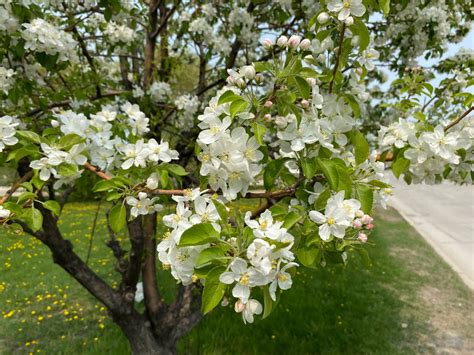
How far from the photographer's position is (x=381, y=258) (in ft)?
25.1

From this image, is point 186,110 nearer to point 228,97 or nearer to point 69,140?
point 69,140

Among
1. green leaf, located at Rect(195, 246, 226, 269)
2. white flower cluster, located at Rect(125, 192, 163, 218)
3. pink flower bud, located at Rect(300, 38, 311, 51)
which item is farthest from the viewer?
white flower cluster, located at Rect(125, 192, 163, 218)

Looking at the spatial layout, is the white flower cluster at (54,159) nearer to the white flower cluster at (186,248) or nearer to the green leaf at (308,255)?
the white flower cluster at (186,248)

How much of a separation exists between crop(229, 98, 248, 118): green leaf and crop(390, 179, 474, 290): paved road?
6556mm

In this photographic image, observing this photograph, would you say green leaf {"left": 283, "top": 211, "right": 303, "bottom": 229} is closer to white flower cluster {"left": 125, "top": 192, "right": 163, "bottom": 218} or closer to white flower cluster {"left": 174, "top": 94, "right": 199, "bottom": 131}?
white flower cluster {"left": 125, "top": 192, "right": 163, "bottom": 218}

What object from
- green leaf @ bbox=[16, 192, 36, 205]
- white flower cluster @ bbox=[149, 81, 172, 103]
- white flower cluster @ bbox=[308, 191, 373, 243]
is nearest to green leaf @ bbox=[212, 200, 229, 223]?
white flower cluster @ bbox=[308, 191, 373, 243]

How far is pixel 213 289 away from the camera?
3.06 feet

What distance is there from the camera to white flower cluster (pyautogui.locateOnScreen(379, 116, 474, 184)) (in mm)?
1435

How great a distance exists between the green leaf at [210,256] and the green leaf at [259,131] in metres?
0.33

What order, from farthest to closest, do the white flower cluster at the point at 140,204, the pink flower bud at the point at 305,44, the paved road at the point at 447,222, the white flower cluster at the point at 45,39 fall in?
the paved road at the point at 447,222, the white flower cluster at the point at 45,39, the white flower cluster at the point at 140,204, the pink flower bud at the point at 305,44

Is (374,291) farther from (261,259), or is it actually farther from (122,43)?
(261,259)

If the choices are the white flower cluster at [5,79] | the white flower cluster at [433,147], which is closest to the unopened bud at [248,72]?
the white flower cluster at [433,147]

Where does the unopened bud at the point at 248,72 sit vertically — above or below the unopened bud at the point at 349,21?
below

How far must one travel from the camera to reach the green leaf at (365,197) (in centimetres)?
118
